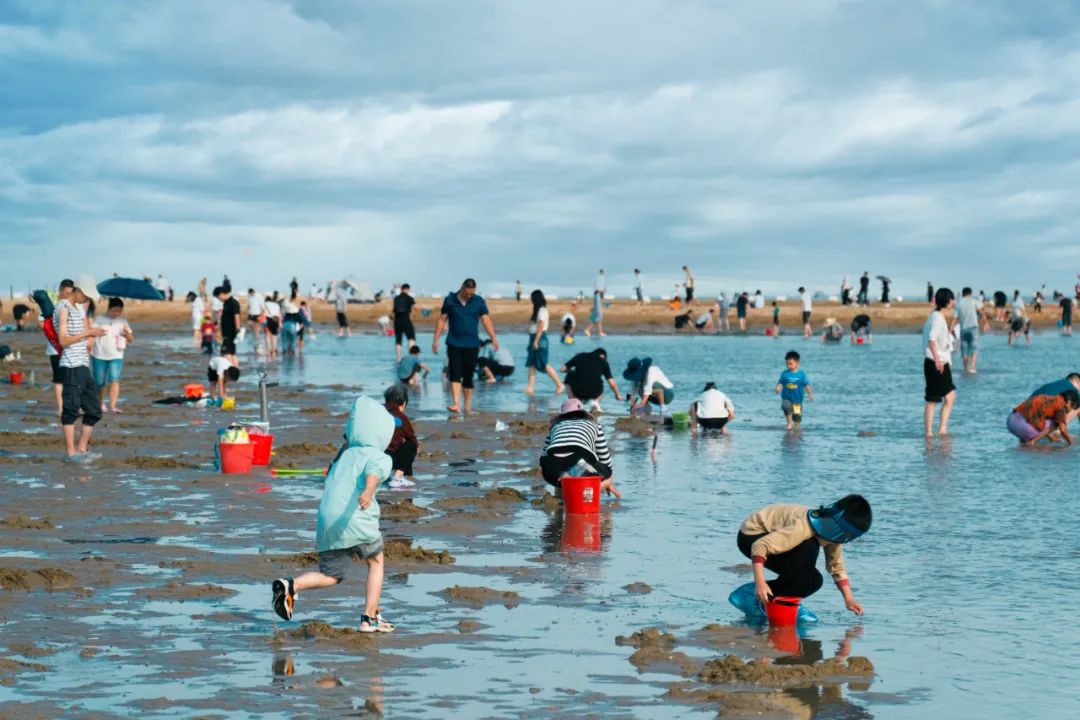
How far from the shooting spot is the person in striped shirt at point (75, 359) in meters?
14.9

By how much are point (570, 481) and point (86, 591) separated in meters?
4.39

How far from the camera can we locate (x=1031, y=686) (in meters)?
7.09

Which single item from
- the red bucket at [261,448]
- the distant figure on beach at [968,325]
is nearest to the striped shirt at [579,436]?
the red bucket at [261,448]

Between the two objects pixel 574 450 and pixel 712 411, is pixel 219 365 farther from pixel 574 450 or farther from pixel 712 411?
pixel 574 450

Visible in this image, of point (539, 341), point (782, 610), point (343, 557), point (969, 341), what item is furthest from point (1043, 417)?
point (969, 341)

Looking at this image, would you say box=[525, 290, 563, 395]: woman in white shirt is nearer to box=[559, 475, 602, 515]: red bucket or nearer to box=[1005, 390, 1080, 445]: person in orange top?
box=[1005, 390, 1080, 445]: person in orange top

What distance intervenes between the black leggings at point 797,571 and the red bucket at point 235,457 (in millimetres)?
7666

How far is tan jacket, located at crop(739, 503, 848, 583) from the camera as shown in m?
8.27

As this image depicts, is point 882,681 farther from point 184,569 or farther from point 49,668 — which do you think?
point 184,569

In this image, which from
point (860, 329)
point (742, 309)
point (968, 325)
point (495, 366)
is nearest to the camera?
point (495, 366)

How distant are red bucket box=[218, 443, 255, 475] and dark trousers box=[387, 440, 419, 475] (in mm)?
1853

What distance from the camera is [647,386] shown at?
21391mm

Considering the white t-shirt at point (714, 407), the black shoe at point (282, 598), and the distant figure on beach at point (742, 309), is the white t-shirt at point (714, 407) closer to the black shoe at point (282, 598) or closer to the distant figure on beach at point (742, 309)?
the black shoe at point (282, 598)

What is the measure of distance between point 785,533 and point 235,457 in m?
7.84
